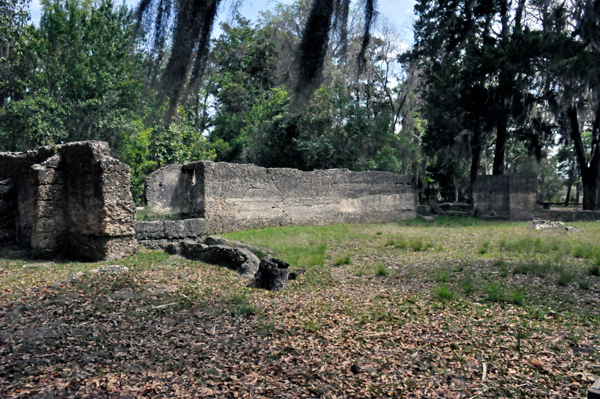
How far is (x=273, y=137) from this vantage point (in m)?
19.5

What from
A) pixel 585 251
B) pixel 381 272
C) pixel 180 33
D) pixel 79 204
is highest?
pixel 180 33

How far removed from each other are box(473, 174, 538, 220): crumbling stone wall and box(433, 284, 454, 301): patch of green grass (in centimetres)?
1212

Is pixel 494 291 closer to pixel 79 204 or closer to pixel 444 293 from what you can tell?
pixel 444 293

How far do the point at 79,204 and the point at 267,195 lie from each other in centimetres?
546

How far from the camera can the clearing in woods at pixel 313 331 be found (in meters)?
3.16

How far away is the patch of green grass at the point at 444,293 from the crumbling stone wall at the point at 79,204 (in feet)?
18.9

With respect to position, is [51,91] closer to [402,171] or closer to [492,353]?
[402,171]

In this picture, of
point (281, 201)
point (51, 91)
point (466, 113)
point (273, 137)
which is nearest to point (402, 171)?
point (466, 113)

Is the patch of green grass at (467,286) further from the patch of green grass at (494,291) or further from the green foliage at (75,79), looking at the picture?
the green foliage at (75,79)

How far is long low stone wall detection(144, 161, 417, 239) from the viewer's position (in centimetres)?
1120

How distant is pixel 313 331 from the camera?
4.22 metres

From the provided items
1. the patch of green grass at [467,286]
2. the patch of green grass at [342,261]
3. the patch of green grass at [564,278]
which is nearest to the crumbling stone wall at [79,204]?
the patch of green grass at [342,261]

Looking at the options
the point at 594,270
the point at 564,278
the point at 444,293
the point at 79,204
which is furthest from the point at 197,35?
the point at 594,270

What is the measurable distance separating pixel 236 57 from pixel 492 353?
2370cm
